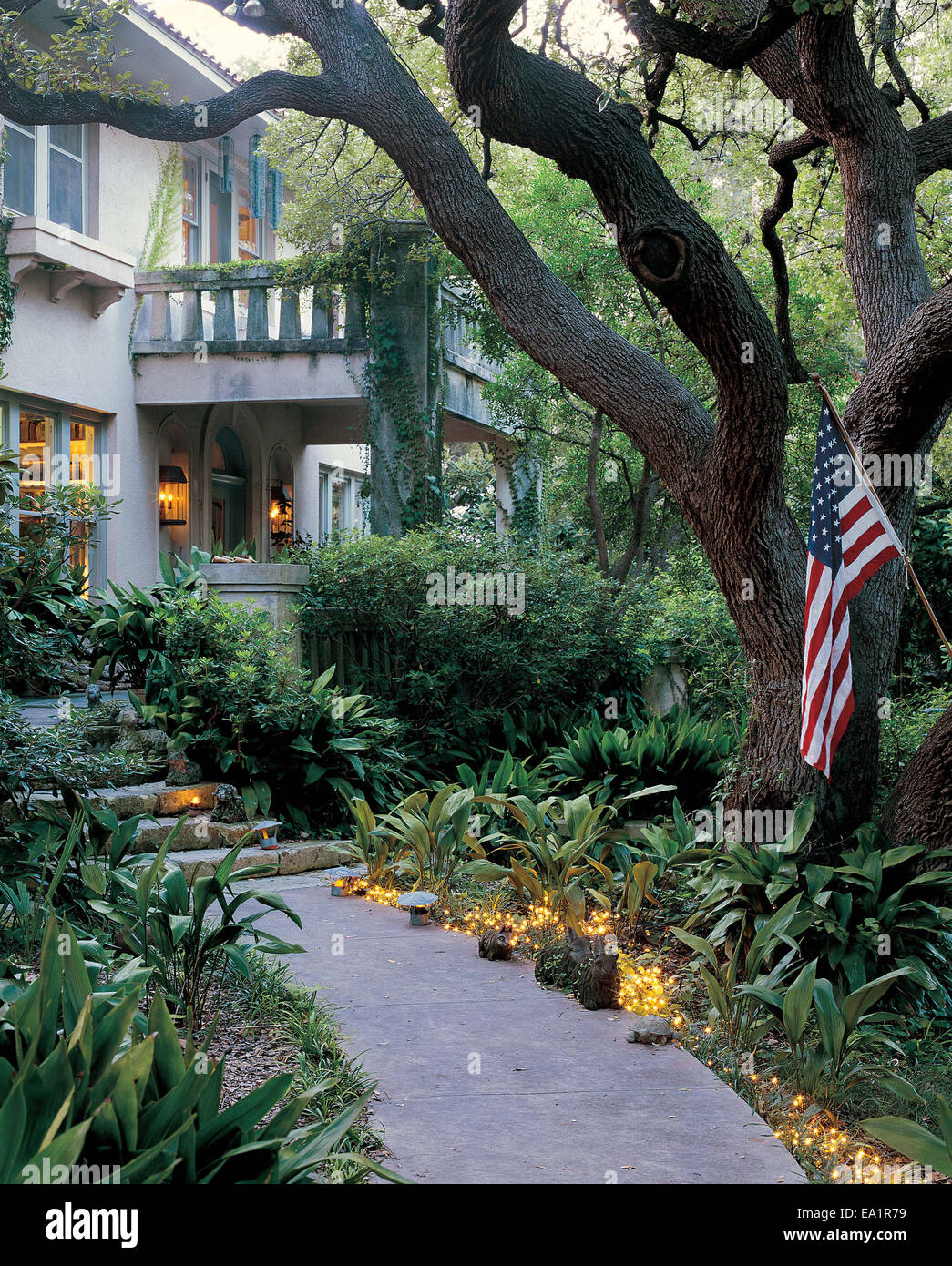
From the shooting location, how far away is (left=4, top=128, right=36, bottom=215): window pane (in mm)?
11719

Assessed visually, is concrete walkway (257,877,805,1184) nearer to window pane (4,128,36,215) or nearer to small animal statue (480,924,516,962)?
small animal statue (480,924,516,962)

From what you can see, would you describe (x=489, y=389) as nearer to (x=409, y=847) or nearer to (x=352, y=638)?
(x=352, y=638)

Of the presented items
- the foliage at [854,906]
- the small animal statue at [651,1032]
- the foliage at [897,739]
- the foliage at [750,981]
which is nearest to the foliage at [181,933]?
the small animal statue at [651,1032]

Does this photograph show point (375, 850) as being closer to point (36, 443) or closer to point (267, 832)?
point (267, 832)

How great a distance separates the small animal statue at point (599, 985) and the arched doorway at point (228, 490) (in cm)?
1210

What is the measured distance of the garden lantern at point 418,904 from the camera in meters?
5.95

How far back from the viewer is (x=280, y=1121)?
2355 millimetres

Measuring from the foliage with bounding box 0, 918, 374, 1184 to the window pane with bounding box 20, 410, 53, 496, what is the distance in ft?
33.4

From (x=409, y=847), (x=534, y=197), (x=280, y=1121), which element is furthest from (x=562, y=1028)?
(x=534, y=197)

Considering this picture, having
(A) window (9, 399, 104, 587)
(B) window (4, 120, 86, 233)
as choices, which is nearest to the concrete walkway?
(A) window (9, 399, 104, 587)

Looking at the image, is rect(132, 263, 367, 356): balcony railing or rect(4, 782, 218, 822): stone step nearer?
rect(4, 782, 218, 822): stone step

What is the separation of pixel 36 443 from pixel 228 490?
4.30 metres

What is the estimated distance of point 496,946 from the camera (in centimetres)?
535
